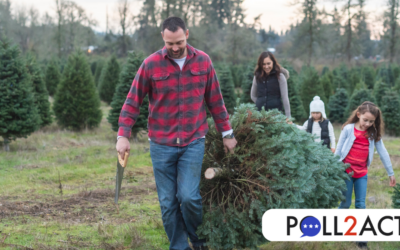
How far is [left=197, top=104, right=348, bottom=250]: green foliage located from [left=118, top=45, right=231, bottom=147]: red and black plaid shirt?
54 centimetres

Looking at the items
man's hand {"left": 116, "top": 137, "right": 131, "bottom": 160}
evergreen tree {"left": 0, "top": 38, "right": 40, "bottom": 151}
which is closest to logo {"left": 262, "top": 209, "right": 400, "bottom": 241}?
man's hand {"left": 116, "top": 137, "right": 131, "bottom": 160}

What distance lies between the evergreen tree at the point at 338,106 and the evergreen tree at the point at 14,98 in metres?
14.0

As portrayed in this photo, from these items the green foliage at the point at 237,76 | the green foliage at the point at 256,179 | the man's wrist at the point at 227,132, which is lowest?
the green foliage at the point at 256,179

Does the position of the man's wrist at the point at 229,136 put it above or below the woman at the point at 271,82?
below

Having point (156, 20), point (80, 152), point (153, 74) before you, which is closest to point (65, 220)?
point (153, 74)

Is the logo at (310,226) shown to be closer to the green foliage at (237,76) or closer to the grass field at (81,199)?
the grass field at (81,199)

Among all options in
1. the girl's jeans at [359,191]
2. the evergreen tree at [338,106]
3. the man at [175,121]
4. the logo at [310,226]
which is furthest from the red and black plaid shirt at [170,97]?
the evergreen tree at [338,106]

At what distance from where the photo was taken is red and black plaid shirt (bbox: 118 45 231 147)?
3.22m

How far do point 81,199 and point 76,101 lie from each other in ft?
26.8

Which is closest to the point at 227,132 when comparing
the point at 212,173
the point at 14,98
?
the point at 212,173

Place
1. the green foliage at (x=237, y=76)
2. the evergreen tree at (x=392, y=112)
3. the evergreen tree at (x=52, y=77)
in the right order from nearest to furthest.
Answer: the evergreen tree at (x=392, y=112), the evergreen tree at (x=52, y=77), the green foliage at (x=237, y=76)

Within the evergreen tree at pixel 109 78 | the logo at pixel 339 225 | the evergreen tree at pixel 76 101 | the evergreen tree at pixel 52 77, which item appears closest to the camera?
the logo at pixel 339 225

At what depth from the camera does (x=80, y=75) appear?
13.6 m

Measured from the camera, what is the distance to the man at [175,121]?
3221mm
